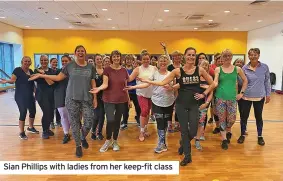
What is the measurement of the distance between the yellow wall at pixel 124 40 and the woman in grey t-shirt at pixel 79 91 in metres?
11.6

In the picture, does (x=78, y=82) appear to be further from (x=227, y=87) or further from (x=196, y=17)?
(x=196, y=17)

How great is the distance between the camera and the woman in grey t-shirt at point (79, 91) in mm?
3314

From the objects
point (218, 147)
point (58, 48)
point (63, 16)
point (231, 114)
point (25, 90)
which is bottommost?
point (218, 147)

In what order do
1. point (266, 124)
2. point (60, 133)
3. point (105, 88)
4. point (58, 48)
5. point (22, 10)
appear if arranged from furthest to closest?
point (58, 48)
point (22, 10)
point (266, 124)
point (60, 133)
point (105, 88)

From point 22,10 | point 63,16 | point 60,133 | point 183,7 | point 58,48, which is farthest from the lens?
point 58,48

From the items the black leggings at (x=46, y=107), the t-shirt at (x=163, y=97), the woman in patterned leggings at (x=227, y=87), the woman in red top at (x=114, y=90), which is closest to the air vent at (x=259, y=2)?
the woman in patterned leggings at (x=227, y=87)

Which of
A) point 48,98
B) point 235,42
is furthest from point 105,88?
point 235,42

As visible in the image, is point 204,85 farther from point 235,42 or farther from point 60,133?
point 235,42

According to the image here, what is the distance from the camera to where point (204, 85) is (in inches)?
137

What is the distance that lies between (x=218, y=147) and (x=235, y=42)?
12.7m

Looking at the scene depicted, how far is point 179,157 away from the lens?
344 cm

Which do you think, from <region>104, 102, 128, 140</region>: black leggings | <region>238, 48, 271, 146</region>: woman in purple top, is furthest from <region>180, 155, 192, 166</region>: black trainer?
<region>238, 48, 271, 146</region>: woman in purple top

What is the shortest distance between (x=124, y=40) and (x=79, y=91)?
39.1ft
